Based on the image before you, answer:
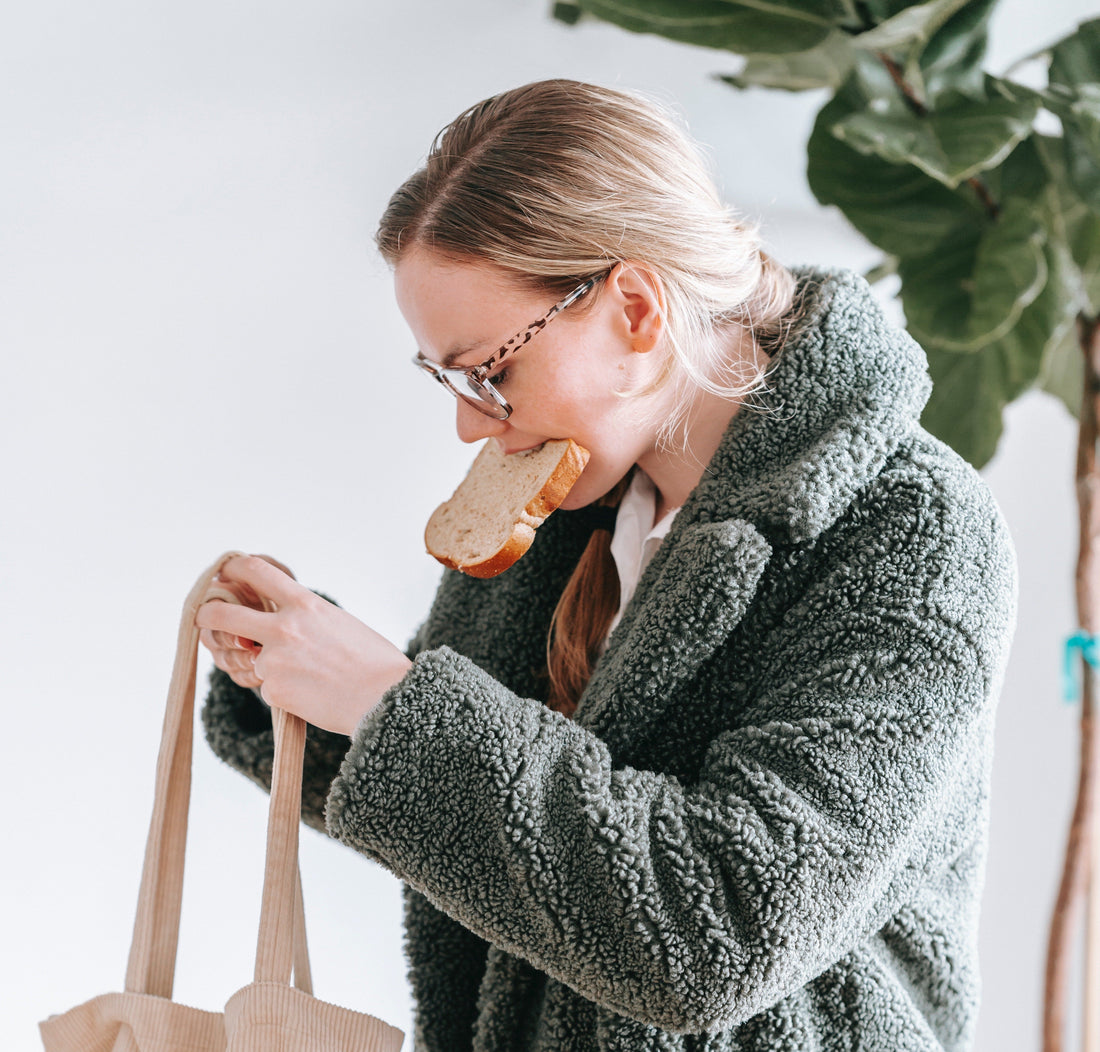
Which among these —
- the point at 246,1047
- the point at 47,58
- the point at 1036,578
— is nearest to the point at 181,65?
the point at 47,58

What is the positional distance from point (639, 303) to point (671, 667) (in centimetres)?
26

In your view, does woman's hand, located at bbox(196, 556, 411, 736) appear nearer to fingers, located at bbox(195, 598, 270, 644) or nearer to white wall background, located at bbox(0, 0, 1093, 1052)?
fingers, located at bbox(195, 598, 270, 644)

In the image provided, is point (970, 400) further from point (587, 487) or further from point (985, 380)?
point (587, 487)

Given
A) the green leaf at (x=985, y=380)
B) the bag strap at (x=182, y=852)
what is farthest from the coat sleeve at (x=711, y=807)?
the green leaf at (x=985, y=380)

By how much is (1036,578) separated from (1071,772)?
0.31 meters

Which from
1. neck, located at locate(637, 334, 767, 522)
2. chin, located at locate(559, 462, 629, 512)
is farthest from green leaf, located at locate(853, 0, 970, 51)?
chin, located at locate(559, 462, 629, 512)

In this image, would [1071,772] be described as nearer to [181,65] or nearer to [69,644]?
[69,644]

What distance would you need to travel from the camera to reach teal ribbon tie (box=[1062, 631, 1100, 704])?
3.99 feet

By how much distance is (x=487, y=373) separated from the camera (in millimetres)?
720

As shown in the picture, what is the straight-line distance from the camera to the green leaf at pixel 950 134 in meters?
0.99

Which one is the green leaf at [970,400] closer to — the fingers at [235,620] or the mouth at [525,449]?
the mouth at [525,449]

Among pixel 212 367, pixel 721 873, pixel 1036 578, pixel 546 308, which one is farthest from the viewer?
pixel 1036 578

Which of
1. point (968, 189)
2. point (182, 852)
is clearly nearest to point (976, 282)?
point (968, 189)

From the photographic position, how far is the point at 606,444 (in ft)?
2.47
